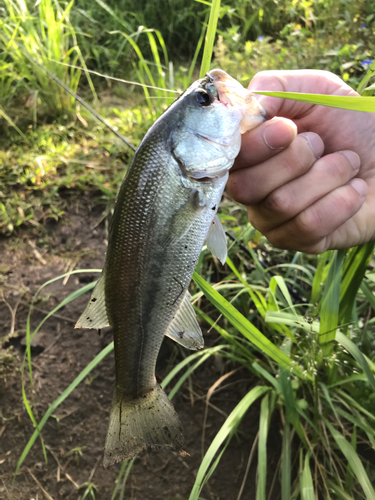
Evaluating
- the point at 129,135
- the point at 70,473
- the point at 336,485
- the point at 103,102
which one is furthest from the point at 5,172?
the point at 336,485

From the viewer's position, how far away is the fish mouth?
3.65 ft

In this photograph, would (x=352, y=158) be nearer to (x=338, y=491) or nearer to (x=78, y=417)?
(x=338, y=491)

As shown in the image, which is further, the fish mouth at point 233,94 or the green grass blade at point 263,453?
the green grass blade at point 263,453

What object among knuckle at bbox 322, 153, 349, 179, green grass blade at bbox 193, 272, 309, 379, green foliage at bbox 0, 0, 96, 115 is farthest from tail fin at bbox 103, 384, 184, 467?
green foliage at bbox 0, 0, 96, 115

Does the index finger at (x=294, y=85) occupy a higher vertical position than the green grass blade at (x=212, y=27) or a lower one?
lower

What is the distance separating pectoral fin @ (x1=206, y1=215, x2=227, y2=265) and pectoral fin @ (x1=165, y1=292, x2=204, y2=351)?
20cm

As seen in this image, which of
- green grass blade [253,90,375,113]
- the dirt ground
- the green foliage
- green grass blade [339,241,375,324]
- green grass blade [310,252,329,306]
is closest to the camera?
green grass blade [253,90,375,113]

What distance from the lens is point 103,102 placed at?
13.5ft

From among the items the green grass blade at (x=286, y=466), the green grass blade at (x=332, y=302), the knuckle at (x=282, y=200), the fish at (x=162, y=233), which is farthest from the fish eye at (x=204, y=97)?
the green grass blade at (x=286, y=466)

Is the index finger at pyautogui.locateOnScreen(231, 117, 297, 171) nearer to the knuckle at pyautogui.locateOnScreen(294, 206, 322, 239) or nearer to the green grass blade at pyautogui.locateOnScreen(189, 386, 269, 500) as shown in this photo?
the knuckle at pyautogui.locateOnScreen(294, 206, 322, 239)

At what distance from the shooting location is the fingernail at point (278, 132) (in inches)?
45.5

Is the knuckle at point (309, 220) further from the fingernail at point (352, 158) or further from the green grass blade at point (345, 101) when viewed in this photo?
the green grass blade at point (345, 101)

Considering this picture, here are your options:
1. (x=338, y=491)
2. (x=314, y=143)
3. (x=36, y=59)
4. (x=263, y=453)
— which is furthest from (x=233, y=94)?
(x=36, y=59)

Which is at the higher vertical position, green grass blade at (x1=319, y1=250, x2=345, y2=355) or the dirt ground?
green grass blade at (x1=319, y1=250, x2=345, y2=355)
